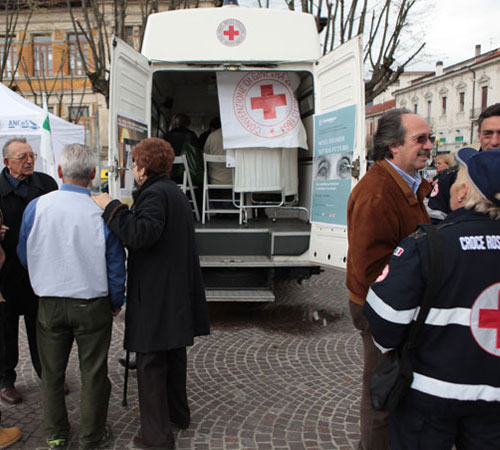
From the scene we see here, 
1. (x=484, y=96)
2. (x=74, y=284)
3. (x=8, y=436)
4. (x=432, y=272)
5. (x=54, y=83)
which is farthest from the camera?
(x=484, y=96)

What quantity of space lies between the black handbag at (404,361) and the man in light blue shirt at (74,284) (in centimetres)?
163

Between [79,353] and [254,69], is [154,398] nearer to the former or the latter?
[79,353]

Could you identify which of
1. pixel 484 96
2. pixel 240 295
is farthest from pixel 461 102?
pixel 240 295

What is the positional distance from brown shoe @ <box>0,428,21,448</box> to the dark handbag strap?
2.60 metres

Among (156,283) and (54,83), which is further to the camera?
(54,83)

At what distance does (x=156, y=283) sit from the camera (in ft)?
8.52

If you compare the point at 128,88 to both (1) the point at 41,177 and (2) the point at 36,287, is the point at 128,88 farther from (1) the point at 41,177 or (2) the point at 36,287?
(2) the point at 36,287

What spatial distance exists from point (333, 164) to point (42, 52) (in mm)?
23658

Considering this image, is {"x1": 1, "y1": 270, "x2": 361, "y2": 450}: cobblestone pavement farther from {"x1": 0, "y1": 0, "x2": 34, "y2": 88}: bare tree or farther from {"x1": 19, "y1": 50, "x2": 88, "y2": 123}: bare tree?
{"x1": 19, "y1": 50, "x2": 88, "y2": 123}: bare tree

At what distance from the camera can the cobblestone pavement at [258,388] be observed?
9.46 ft

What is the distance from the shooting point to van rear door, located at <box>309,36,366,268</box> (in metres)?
4.16

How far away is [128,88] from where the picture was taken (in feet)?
14.9

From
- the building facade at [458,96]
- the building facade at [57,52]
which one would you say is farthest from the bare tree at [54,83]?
the building facade at [458,96]

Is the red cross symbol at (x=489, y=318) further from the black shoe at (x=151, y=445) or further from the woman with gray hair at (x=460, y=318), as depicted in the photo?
the black shoe at (x=151, y=445)
